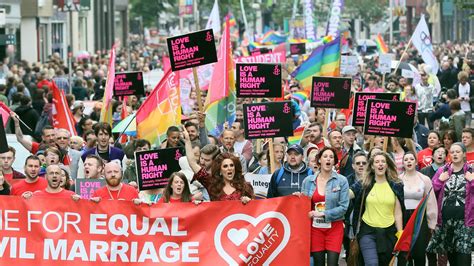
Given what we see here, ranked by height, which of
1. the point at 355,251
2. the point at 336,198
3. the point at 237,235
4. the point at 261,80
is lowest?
the point at 355,251

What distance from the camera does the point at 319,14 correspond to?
101 m

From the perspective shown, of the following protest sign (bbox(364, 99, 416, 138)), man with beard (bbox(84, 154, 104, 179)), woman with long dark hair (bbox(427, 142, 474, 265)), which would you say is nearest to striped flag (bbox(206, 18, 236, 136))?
protest sign (bbox(364, 99, 416, 138))

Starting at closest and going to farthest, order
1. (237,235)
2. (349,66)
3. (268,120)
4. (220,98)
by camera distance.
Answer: (237,235), (268,120), (220,98), (349,66)

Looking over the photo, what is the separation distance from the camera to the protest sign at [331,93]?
64.1 feet

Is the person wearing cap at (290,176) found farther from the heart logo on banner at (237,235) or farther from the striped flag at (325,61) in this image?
the striped flag at (325,61)

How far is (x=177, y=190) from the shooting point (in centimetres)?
1233

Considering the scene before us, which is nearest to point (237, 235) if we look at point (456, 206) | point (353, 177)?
point (456, 206)

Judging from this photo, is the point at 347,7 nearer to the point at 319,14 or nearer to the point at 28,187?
the point at 319,14

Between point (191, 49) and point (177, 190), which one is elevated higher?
point (191, 49)

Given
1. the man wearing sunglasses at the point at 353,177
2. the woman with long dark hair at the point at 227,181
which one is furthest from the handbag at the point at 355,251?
the woman with long dark hair at the point at 227,181

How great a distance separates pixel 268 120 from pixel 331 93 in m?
4.18

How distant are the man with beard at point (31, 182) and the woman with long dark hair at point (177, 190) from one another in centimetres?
135

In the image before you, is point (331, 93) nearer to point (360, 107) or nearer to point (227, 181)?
point (360, 107)

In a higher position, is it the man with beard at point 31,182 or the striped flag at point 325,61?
the striped flag at point 325,61
